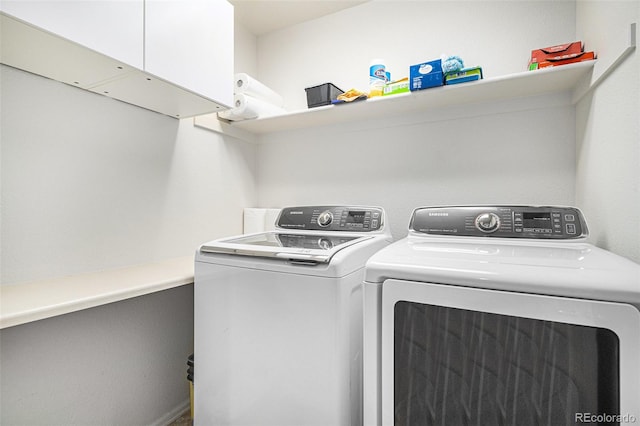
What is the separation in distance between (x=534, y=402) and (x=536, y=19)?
1790 millimetres

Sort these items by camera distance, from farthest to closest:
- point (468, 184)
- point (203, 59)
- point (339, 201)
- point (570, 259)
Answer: point (339, 201)
point (468, 184)
point (203, 59)
point (570, 259)

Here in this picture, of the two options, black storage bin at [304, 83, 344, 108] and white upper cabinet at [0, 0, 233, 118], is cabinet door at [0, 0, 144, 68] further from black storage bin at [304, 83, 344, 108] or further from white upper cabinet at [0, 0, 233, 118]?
black storage bin at [304, 83, 344, 108]

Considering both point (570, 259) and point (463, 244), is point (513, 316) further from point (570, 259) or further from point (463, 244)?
point (463, 244)

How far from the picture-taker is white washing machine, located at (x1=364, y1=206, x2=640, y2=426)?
70 cm

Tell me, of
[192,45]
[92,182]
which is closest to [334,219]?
[192,45]

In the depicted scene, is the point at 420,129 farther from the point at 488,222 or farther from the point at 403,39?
the point at 488,222

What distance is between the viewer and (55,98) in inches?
49.0

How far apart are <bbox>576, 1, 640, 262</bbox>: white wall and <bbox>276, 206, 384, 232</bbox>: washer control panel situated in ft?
2.89

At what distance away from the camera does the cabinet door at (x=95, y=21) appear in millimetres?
840

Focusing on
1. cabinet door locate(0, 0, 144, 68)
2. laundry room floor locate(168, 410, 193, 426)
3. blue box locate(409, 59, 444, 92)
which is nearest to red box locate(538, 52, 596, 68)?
blue box locate(409, 59, 444, 92)

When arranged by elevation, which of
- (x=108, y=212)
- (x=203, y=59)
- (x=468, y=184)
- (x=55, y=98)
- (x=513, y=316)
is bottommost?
(x=513, y=316)

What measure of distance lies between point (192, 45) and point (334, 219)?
1.06 m

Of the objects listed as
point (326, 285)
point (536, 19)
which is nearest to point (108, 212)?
point (326, 285)

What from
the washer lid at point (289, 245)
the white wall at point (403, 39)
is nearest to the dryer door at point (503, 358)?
the washer lid at point (289, 245)
